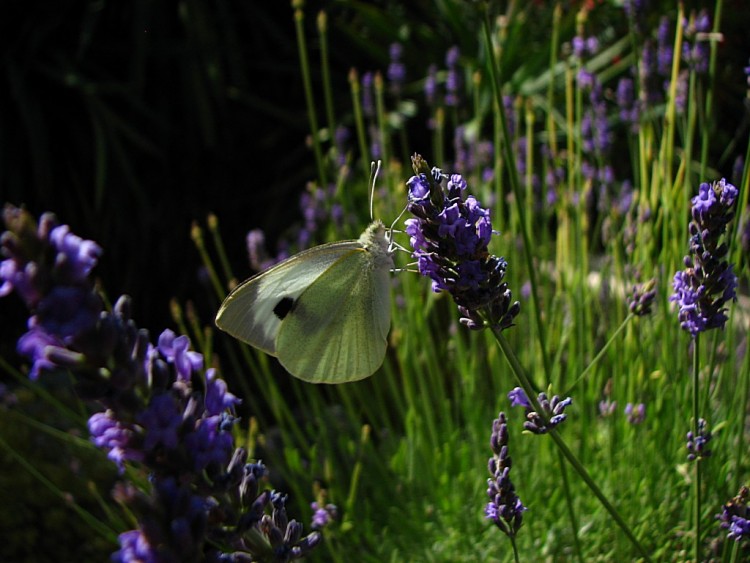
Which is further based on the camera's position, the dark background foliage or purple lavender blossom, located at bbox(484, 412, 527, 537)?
the dark background foliage

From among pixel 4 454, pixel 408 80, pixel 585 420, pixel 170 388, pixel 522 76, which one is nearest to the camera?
pixel 170 388

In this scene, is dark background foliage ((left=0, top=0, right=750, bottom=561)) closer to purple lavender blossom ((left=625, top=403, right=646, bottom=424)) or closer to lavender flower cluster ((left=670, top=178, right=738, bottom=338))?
purple lavender blossom ((left=625, top=403, right=646, bottom=424))

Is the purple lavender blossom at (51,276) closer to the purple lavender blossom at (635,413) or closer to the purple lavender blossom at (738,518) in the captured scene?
the purple lavender blossom at (738,518)

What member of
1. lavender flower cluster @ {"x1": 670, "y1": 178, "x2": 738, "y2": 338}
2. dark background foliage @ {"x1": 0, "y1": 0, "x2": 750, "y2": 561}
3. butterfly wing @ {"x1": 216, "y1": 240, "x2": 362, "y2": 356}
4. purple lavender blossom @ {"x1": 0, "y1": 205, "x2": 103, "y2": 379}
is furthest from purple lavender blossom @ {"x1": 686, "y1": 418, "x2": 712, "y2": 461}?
dark background foliage @ {"x1": 0, "y1": 0, "x2": 750, "y2": 561}

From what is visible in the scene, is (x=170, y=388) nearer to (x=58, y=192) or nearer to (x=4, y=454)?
(x=4, y=454)

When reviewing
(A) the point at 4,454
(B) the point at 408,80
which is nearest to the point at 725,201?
(A) the point at 4,454

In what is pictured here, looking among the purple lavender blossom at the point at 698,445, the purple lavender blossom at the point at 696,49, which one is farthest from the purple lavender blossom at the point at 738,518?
the purple lavender blossom at the point at 696,49
